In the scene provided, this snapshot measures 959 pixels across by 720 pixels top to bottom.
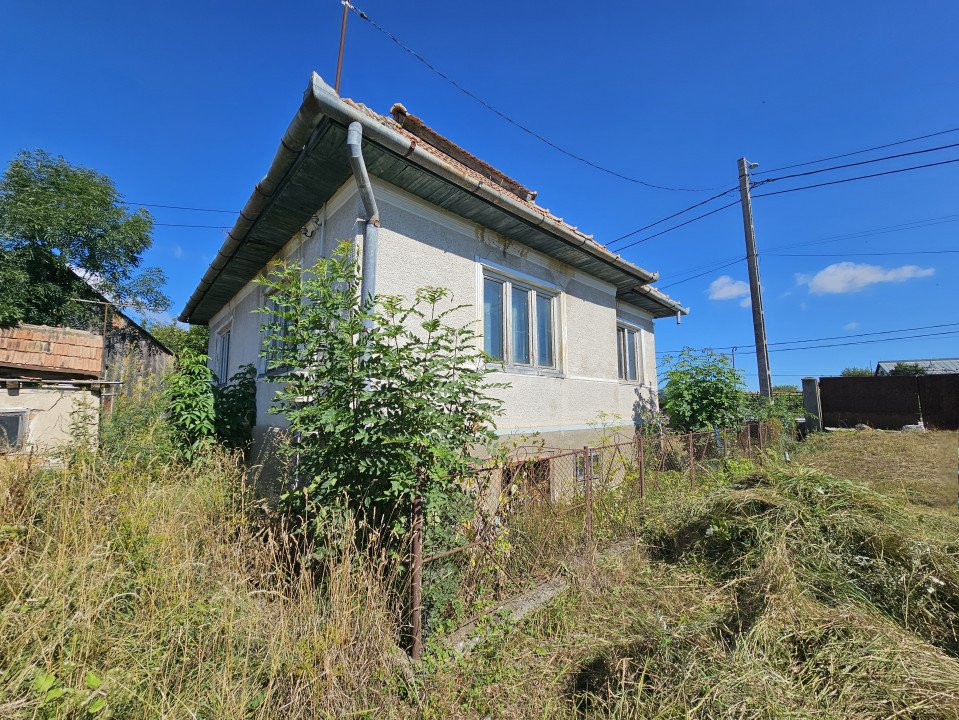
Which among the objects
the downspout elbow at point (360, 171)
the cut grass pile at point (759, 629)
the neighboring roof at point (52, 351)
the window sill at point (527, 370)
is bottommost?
the cut grass pile at point (759, 629)

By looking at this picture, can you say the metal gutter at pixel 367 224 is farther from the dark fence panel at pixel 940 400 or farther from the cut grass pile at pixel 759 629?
the dark fence panel at pixel 940 400

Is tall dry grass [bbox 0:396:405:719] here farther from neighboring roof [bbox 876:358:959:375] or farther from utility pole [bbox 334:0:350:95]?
neighboring roof [bbox 876:358:959:375]

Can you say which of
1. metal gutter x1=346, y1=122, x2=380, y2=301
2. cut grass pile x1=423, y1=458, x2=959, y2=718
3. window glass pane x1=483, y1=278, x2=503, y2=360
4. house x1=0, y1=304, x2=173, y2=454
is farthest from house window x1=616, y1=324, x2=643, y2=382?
house x1=0, y1=304, x2=173, y2=454

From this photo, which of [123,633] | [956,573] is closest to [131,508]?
[123,633]

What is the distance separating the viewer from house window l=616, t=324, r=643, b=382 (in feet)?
28.9

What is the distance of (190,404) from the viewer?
5.20 meters

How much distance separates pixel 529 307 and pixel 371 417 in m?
3.77

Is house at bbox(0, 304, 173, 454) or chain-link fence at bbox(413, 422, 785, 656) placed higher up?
house at bbox(0, 304, 173, 454)

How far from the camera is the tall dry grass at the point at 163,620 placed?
176 cm

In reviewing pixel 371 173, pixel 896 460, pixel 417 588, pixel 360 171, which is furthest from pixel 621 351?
pixel 417 588

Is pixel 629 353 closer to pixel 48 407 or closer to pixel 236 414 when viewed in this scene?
pixel 236 414

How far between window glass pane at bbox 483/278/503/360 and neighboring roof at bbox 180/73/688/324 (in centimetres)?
78

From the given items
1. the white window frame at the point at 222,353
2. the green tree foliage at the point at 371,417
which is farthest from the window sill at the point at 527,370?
the white window frame at the point at 222,353

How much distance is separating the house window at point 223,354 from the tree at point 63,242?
355 cm
